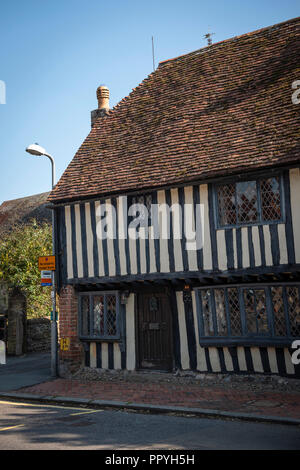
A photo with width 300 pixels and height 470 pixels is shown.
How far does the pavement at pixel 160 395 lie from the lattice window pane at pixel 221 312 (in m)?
1.20

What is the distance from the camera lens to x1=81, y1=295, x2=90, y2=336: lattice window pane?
1264cm

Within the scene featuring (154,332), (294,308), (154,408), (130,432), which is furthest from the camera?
(154,332)

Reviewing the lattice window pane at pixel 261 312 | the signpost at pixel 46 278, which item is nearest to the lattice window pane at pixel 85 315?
the signpost at pixel 46 278

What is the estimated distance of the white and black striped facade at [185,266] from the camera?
32.5 feet

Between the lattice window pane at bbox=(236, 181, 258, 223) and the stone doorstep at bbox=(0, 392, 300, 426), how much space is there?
14.2ft

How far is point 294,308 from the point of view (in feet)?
32.6

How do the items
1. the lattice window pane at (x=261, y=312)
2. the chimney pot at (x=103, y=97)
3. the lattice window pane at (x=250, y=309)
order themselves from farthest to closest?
the chimney pot at (x=103, y=97), the lattice window pane at (x=250, y=309), the lattice window pane at (x=261, y=312)

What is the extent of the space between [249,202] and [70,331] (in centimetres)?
586

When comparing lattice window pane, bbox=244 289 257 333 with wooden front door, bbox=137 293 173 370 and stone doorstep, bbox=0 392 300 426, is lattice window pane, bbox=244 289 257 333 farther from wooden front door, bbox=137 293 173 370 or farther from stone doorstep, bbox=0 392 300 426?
stone doorstep, bbox=0 392 300 426

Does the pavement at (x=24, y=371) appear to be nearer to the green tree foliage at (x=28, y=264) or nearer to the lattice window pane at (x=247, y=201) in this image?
the green tree foliage at (x=28, y=264)

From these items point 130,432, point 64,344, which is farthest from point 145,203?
point 130,432

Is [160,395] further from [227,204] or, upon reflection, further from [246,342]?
[227,204]

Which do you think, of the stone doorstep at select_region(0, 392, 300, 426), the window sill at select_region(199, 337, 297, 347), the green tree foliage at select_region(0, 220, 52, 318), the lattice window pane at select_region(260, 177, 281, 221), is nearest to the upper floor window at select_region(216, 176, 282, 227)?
the lattice window pane at select_region(260, 177, 281, 221)

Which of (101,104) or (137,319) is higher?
(101,104)
